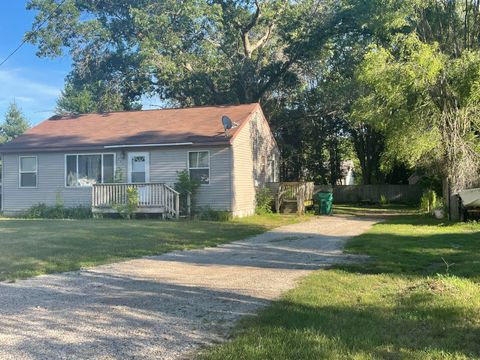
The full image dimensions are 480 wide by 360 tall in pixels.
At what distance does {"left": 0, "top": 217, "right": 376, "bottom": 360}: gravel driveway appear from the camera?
4.73 metres

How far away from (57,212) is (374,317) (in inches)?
700

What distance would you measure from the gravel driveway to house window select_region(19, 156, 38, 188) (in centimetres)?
1347

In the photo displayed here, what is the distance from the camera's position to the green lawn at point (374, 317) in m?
4.38

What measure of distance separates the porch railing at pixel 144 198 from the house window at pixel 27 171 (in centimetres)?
378

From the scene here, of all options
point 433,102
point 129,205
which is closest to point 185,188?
point 129,205

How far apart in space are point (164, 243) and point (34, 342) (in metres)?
7.49

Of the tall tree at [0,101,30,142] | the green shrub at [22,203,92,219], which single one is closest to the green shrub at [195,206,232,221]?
the green shrub at [22,203,92,219]

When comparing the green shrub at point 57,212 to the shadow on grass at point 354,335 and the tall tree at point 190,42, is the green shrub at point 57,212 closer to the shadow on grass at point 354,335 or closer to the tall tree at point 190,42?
the tall tree at point 190,42

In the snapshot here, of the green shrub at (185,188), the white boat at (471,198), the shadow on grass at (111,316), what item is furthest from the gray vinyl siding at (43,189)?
the white boat at (471,198)

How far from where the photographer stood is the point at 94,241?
12.5 metres

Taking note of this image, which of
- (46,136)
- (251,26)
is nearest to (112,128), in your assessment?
(46,136)

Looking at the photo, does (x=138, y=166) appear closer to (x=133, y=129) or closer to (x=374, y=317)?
(x=133, y=129)

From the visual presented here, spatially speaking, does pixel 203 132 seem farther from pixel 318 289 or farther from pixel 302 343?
pixel 302 343

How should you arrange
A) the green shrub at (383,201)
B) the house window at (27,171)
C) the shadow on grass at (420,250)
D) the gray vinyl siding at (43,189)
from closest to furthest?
the shadow on grass at (420,250) → the gray vinyl siding at (43,189) → the house window at (27,171) → the green shrub at (383,201)
